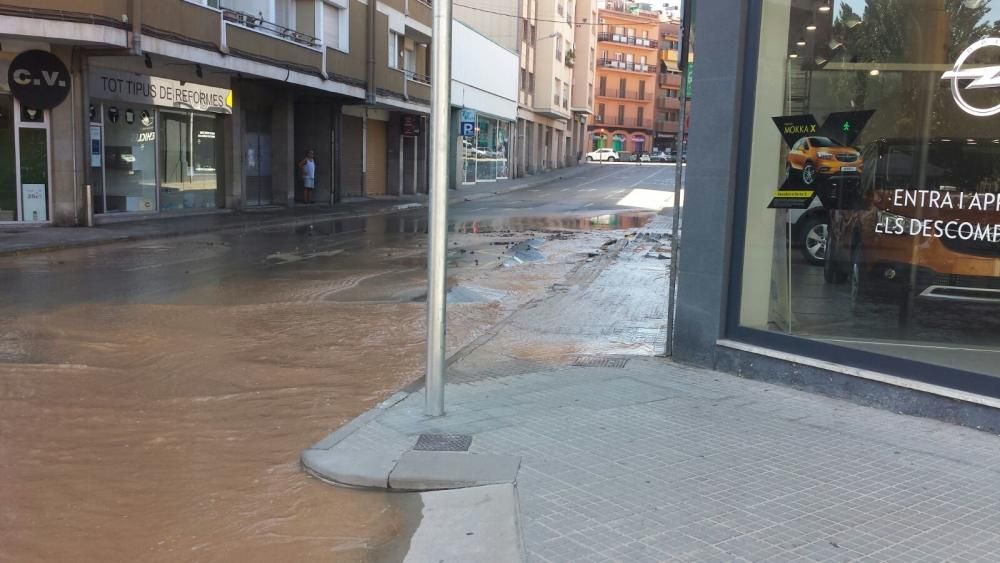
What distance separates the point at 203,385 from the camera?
650 cm

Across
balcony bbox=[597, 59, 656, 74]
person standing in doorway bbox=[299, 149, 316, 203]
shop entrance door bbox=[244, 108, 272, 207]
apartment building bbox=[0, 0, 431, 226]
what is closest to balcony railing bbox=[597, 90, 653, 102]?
balcony bbox=[597, 59, 656, 74]

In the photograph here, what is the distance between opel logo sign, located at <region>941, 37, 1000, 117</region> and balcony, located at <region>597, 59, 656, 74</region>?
93826mm

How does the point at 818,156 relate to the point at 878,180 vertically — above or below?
above

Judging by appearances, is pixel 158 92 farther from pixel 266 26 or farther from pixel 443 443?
pixel 443 443

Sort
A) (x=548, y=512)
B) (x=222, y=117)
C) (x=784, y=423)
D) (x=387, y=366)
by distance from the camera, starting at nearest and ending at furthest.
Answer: (x=548, y=512), (x=784, y=423), (x=387, y=366), (x=222, y=117)

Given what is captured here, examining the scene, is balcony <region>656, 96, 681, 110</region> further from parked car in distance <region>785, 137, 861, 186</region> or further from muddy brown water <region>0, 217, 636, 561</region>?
parked car in distance <region>785, 137, 861, 186</region>

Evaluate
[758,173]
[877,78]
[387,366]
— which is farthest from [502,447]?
[877,78]

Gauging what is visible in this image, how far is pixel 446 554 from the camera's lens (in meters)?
3.69

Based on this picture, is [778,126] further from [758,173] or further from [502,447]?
→ [502,447]

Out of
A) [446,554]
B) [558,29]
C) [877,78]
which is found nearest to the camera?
[446,554]

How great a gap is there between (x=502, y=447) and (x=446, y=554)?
128cm

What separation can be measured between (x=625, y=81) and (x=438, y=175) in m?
96.6

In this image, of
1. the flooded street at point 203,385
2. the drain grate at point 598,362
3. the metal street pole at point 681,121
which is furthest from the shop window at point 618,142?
the drain grate at point 598,362

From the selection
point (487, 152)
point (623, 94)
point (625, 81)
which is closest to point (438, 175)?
point (487, 152)
